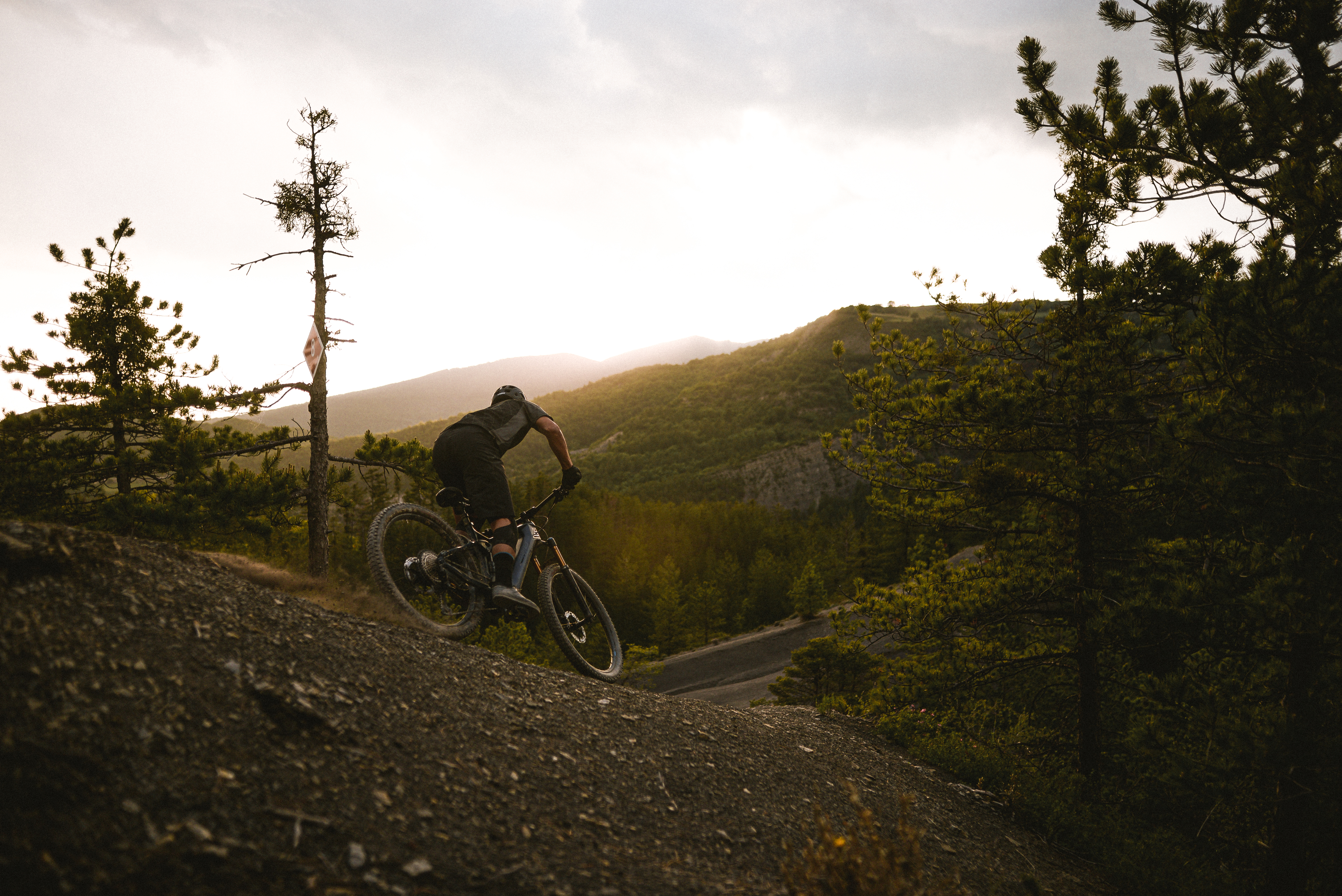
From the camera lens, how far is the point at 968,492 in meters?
9.38

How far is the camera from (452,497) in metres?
5.89

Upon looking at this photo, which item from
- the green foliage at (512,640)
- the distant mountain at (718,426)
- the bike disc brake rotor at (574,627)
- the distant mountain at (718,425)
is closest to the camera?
the bike disc brake rotor at (574,627)

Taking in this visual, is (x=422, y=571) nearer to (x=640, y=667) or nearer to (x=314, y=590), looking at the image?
(x=314, y=590)

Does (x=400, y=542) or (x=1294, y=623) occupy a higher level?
(x=400, y=542)

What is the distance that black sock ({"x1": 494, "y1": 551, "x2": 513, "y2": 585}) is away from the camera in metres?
5.77

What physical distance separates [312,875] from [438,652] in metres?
2.42

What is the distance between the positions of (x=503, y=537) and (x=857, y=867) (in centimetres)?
407

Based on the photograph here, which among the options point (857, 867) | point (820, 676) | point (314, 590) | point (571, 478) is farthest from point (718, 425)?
point (857, 867)

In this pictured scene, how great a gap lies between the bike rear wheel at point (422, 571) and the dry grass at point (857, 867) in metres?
3.60

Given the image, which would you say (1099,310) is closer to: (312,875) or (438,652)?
(438,652)

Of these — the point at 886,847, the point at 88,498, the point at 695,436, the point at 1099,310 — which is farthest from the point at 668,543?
the point at 695,436

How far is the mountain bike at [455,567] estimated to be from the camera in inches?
214

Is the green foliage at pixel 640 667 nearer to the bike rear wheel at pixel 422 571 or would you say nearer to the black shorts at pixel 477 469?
the bike rear wheel at pixel 422 571

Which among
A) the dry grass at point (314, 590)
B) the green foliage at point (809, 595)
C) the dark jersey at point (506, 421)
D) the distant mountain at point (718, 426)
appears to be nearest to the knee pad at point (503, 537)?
the dark jersey at point (506, 421)
